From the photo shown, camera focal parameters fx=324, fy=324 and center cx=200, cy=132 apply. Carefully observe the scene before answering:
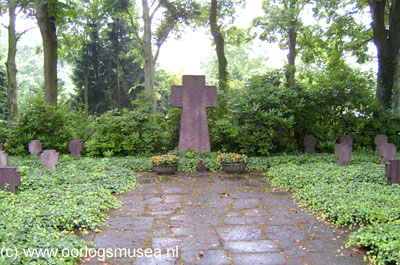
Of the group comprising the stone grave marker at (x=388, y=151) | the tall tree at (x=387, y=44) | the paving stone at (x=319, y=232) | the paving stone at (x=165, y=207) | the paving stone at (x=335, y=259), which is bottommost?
the paving stone at (x=335, y=259)

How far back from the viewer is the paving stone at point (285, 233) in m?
4.04

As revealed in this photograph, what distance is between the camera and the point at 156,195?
6.04 m

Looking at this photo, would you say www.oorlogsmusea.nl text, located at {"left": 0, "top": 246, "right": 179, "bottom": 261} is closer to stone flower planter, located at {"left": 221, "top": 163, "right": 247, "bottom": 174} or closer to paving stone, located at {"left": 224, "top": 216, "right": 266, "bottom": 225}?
paving stone, located at {"left": 224, "top": 216, "right": 266, "bottom": 225}

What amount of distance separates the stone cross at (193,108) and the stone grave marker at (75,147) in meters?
2.99

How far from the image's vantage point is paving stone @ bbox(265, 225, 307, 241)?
4.04 m

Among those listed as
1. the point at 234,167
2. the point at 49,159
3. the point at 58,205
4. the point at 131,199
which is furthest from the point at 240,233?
the point at 49,159

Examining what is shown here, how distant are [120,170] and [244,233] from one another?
412 centimetres

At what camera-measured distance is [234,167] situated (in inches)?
311

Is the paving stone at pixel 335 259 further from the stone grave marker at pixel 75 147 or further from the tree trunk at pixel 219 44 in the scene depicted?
the tree trunk at pixel 219 44

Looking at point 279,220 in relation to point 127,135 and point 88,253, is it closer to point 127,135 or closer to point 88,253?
point 88,253

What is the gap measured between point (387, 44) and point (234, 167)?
10042 millimetres

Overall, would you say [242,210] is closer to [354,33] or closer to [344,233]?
[344,233]

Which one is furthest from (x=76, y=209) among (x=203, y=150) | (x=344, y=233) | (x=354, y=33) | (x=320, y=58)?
(x=320, y=58)

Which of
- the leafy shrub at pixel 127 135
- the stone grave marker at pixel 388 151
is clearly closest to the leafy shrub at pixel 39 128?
the leafy shrub at pixel 127 135
